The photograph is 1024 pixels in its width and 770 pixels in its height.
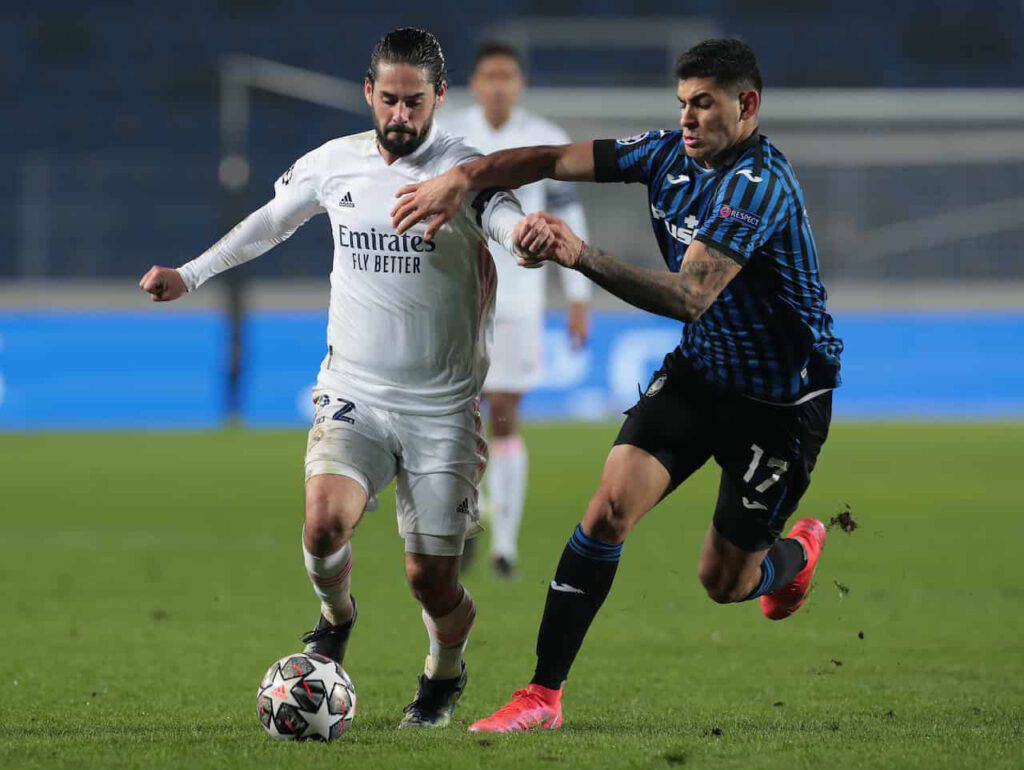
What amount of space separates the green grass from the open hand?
4.55ft

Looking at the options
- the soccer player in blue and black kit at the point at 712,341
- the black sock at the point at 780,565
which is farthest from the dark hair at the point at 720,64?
the black sock at the point at 780,565

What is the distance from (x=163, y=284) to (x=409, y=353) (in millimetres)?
778

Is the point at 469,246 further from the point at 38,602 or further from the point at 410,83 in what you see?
the point at 38,602

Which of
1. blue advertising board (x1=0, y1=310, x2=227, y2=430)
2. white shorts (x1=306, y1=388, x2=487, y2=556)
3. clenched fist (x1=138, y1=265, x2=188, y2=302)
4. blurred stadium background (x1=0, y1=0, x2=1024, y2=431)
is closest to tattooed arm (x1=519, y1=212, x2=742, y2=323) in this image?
white shorts (x1=306, y1=388, x2=487, y2=556)

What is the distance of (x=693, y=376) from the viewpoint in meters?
5.05

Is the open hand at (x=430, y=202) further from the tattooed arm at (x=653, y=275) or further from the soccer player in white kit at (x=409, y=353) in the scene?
the tattooed arm at (x=653, y=275)

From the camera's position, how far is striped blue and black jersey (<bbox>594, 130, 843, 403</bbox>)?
4668mm

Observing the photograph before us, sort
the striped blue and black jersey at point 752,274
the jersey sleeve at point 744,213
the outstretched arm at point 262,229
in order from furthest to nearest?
the outstretched arm at point 262,229 < the striped blue and black jersey at point 752,274 < the jersey sleeve at point 744,213

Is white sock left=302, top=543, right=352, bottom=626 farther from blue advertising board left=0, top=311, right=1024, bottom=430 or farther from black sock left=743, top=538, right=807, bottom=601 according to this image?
blue advertising board left=0, top=311, right=1024, bottom=430

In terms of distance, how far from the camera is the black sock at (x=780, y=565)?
218 inches

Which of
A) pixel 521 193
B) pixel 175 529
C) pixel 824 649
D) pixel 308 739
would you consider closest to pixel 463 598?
pixel 308 739

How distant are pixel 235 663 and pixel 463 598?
128cm

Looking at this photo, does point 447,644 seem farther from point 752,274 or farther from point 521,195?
point 521,195

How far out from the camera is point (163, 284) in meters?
4.93
